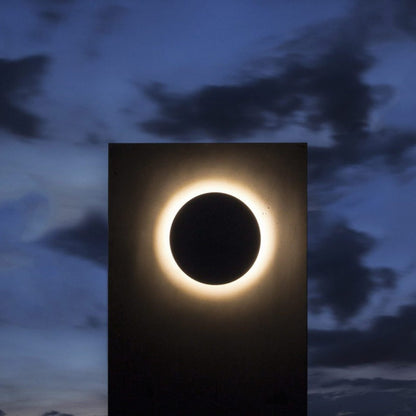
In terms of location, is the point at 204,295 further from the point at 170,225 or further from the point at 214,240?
the point at 170,225

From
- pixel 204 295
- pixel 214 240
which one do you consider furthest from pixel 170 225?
pixel 204 295

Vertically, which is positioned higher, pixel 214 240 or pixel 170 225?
pixel 170 225

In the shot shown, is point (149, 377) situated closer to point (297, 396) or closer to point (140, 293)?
point (140, 293)

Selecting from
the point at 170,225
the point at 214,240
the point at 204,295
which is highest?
the point at 170,225

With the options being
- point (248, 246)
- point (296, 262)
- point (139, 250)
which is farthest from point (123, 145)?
point (296, 262)

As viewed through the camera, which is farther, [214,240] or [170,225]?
[170,225]
